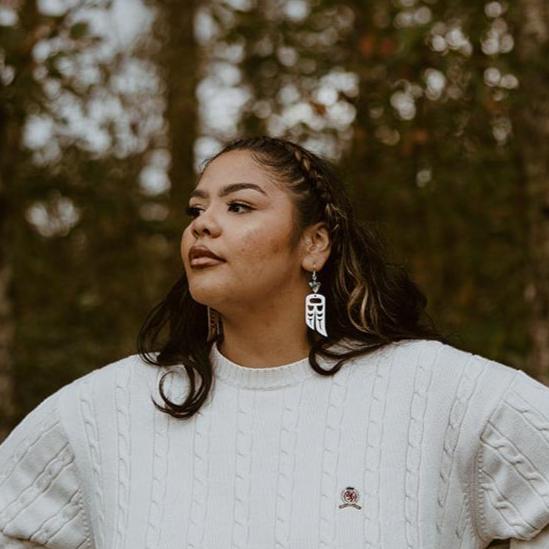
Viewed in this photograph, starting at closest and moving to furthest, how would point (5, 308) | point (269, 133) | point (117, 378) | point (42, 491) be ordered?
1. point (42, 491)
2. point (117, 378)
3. point (5, 308)
4. point (269, 133)

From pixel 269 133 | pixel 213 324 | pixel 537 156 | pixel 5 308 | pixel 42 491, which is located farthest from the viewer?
pixel 269 133

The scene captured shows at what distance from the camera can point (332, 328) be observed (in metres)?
2.90

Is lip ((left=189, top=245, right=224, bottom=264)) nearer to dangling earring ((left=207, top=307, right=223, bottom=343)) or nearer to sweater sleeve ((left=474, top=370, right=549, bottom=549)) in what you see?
dangling earring ((left=207, top=307, right=223, bottom=343))

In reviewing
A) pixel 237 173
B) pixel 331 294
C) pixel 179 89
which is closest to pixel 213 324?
pixel 331 294

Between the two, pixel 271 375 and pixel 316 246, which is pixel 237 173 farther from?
pixel 271 375

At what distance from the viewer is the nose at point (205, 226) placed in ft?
8.71

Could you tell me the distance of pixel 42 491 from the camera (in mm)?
2730

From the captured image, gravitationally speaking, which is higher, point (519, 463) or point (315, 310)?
point (315, 310)

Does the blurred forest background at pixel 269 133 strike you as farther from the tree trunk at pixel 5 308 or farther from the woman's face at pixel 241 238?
the woman's face at pixel 241 238

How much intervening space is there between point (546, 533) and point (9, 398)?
8.84ft

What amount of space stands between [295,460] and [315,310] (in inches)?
16.7

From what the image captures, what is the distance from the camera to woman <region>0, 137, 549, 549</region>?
251 cm

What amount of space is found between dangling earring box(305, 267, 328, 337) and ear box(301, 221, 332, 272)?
0.09ft

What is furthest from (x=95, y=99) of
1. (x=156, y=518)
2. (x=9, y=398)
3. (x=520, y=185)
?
(x=156, y=518)
